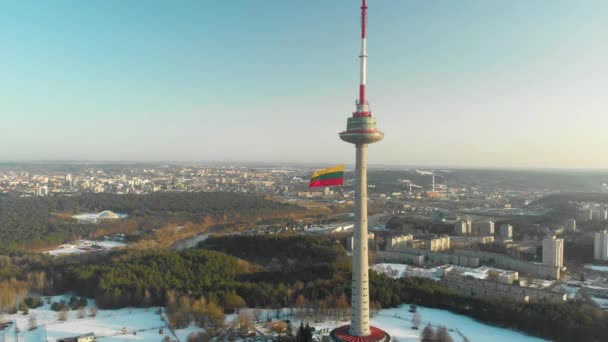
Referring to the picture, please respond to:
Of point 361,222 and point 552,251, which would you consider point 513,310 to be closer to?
point 361,222

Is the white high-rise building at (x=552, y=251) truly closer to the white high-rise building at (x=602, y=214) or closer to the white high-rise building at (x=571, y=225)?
the white high-rise building at (x=571, y=225)

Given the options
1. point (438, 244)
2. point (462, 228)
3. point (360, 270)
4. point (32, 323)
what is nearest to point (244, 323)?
point (360, 270)

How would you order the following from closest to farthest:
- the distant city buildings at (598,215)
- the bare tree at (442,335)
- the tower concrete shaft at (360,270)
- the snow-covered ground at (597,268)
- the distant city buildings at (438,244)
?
the tower concrete shaft at (360,270)
the bare tree at (442,335)
the snow-covered ground at (597,268)
the distant city buildings at (438,244)
the distant city buildings at (598,215)

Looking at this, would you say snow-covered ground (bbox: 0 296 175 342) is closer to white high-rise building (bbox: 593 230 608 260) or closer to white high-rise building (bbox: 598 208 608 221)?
white high-rise building (bbox: 593 230 608 260)

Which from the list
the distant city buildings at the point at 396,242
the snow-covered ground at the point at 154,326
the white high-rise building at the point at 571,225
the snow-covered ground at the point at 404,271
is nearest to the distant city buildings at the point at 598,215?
the white high-rise building at the point at 571,225

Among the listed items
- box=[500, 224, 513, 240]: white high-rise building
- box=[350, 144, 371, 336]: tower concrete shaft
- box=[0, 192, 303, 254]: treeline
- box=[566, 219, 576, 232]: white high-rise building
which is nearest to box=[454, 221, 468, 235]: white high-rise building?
box=[500, 224, 513, 240]: white high-rise building

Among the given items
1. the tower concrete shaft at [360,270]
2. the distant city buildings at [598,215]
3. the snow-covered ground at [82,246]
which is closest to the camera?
the tower concrete shaft at [360,270]
